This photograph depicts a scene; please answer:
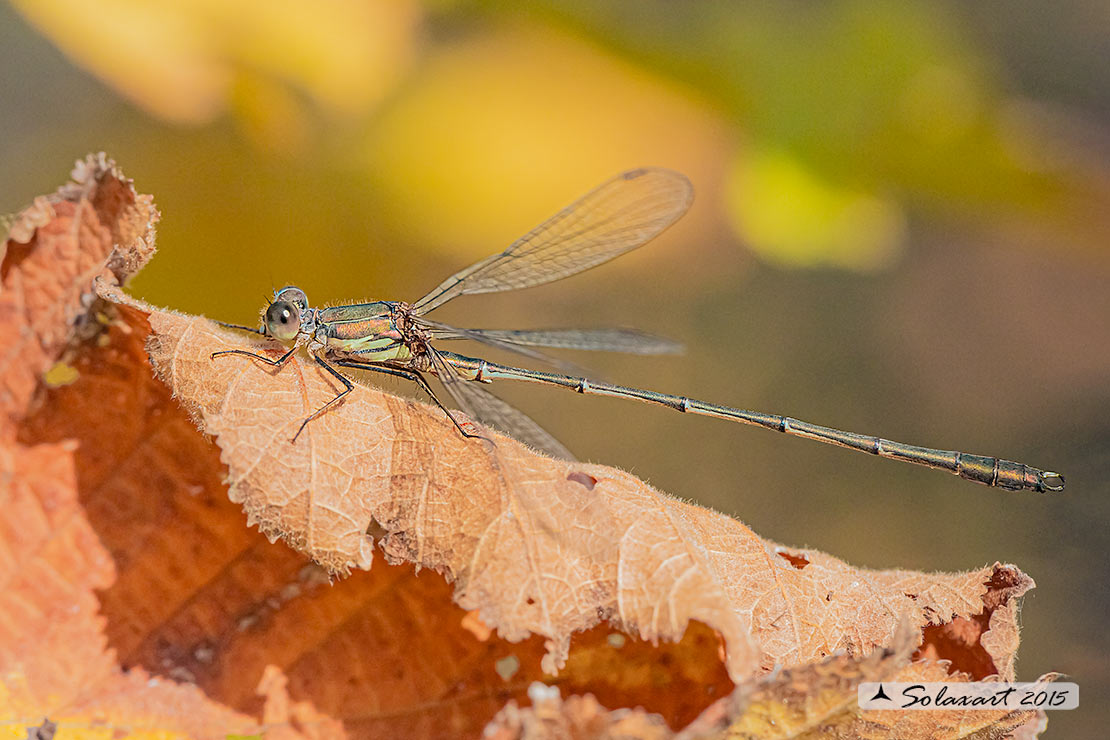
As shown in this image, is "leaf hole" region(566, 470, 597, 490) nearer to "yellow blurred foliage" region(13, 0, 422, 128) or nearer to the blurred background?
the blurred background

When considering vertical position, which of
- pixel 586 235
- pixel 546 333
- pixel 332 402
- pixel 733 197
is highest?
pixel 733 197

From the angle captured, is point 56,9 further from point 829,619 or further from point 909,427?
point 909,427

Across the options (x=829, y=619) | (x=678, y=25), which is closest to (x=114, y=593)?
(x=829, y=619)

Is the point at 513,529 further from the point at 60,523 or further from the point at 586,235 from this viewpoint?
the point at 586,235

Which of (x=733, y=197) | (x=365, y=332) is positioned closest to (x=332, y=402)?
(x=365, y=332)

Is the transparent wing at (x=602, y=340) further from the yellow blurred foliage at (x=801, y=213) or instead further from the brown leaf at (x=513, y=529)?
the brown leaf at (x=513, y=529)
